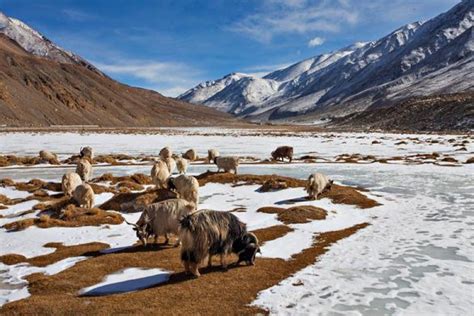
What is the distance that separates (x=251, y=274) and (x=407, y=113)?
134 meters

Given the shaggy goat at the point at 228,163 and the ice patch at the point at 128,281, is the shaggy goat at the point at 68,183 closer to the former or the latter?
the shaggy goat at the point at 228,163

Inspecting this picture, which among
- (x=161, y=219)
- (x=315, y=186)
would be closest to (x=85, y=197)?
(x=161, y=219)

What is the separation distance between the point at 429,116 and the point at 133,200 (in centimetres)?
11390

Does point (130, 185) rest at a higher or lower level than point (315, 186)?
lower

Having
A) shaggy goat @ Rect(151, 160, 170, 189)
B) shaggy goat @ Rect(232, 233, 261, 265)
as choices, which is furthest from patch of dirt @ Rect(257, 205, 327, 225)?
shaggy goat @ Rect(151, 160, 170, 189)

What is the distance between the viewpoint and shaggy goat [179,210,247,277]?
10891 millimetres

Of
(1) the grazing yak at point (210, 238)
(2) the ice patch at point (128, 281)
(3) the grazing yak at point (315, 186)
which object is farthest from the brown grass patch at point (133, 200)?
(1) the grazing yak at point (210, 238)

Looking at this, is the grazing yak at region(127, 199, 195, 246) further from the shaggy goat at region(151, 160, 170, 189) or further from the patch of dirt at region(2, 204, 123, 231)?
the shaggy goat at region(151, 160, 170, 189)


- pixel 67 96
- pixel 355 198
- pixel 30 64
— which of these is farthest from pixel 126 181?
pixel 30 64

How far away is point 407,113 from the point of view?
5261 inches

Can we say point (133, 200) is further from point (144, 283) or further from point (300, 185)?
point (300, 185)

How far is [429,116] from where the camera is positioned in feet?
387

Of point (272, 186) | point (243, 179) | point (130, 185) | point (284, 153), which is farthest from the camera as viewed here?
Result: point (284, 153)

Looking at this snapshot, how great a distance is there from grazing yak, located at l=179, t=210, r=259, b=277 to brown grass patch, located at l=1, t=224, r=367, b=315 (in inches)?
16.9
